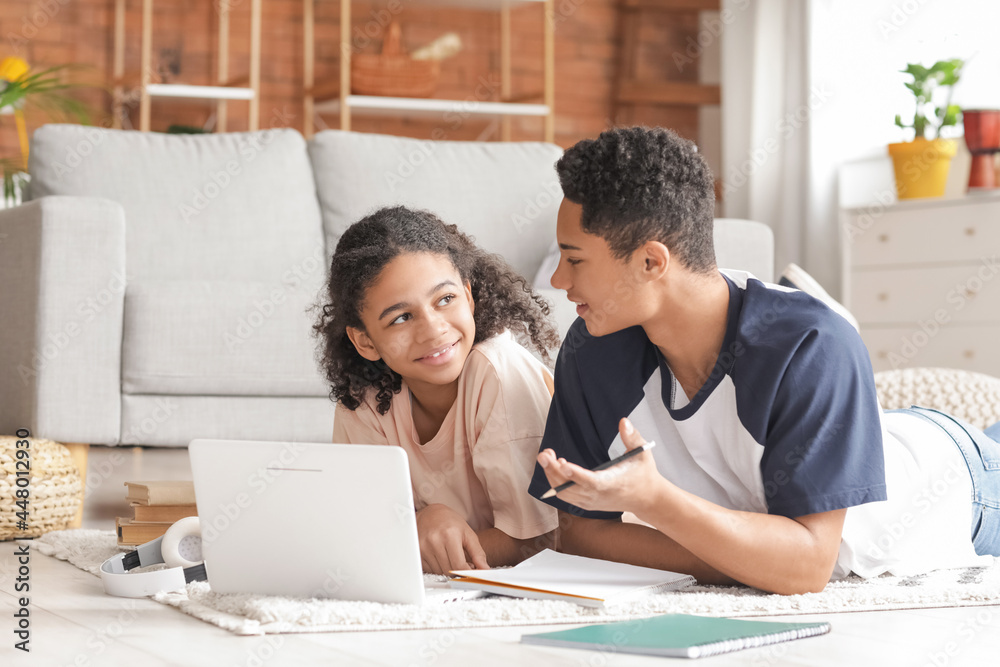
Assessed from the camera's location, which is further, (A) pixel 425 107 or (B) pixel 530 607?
(A) pixel 425 107

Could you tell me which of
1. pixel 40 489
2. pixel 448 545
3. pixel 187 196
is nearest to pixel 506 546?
pixel 448 545

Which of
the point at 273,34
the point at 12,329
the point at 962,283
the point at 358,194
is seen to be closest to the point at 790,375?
the point at 12,329

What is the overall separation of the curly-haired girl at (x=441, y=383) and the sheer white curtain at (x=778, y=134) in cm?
281

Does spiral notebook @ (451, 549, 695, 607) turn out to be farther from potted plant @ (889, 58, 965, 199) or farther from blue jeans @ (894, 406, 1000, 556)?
potted plant @ (889, 58, 965, 199)

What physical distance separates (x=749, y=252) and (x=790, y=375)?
5.51 feet

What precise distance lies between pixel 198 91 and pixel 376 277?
2.65m

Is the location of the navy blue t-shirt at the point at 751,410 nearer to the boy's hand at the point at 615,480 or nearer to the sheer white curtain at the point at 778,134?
the boy's hand at the point at 615,480

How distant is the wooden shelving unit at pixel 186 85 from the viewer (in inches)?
151

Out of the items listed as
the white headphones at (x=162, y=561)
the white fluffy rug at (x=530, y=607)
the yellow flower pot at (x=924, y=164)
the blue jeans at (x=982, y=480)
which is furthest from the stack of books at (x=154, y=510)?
the yellow flower pot at (x=924, y=164)

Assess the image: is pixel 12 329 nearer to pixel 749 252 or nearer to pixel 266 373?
pixel 266 373

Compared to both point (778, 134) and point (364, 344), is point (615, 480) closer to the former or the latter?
point (364, 344)

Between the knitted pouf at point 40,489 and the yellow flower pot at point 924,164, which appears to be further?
the yellow flower pot at point 924,164

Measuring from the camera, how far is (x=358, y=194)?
2.90m

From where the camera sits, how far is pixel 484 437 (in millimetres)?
1456
